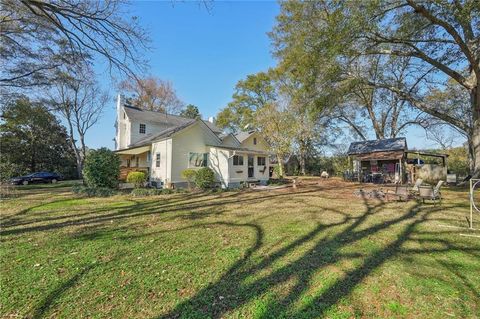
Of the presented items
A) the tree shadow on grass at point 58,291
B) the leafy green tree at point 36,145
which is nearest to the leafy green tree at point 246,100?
the leafy green tree at point 36,145

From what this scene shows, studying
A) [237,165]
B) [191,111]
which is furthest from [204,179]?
[191,111]

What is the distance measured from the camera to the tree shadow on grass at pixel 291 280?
2.85 metres

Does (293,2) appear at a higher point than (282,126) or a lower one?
higher

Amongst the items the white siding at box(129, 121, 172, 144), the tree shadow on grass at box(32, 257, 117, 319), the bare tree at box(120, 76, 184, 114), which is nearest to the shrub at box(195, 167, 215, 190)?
the white siding at box(129, 121, 172, 144)

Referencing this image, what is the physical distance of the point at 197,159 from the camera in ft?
58.8

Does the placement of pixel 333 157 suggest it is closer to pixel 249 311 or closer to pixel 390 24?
pixel 390 24

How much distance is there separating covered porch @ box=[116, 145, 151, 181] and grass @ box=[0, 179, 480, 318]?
1077 centimetres

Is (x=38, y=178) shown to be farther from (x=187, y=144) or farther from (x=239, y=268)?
(x=239, y=268)

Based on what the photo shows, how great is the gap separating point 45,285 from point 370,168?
27.8 meters

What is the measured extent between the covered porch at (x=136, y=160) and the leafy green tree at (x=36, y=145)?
11.4m

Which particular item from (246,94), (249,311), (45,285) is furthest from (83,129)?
(249,311)

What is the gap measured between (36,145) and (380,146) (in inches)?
1542

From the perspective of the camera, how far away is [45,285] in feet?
11.1

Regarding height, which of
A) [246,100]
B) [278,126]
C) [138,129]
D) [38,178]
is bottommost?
[38,178]
